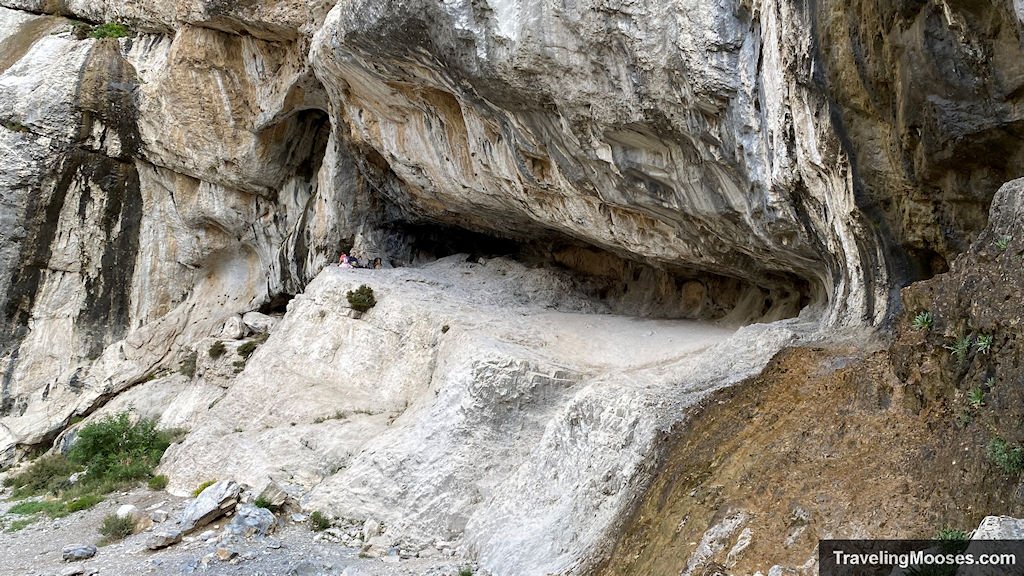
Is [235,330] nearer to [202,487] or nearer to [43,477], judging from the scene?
[43,477]

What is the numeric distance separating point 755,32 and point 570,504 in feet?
22.1

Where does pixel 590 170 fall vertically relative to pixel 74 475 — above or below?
above

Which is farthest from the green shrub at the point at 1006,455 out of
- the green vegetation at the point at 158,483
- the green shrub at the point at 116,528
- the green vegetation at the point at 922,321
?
the green vegetation at the point at 158,483

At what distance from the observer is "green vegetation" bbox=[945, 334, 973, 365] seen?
19.2 feet

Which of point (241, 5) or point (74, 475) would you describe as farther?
point (241, 5)

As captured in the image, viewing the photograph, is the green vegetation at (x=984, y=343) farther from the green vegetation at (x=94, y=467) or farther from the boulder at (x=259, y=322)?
the boulder at (x=259, y=322)

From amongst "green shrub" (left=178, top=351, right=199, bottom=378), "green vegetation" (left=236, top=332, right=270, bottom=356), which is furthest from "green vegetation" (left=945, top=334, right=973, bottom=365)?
"green shrub" (left=178, top=351, right=199, bottom=378)

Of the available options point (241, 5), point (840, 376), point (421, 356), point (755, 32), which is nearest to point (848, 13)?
point (755, 32)

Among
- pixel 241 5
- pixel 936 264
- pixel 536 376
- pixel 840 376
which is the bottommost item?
pixel 536 376

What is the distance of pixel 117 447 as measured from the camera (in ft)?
55.2

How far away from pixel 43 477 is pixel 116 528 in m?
7.56

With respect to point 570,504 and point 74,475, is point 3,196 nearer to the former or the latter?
point 74,475

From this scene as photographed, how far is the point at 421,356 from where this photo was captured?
15070mm

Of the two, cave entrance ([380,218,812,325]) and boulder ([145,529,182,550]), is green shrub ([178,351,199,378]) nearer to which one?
cave entrance ([380,218,812,325])
